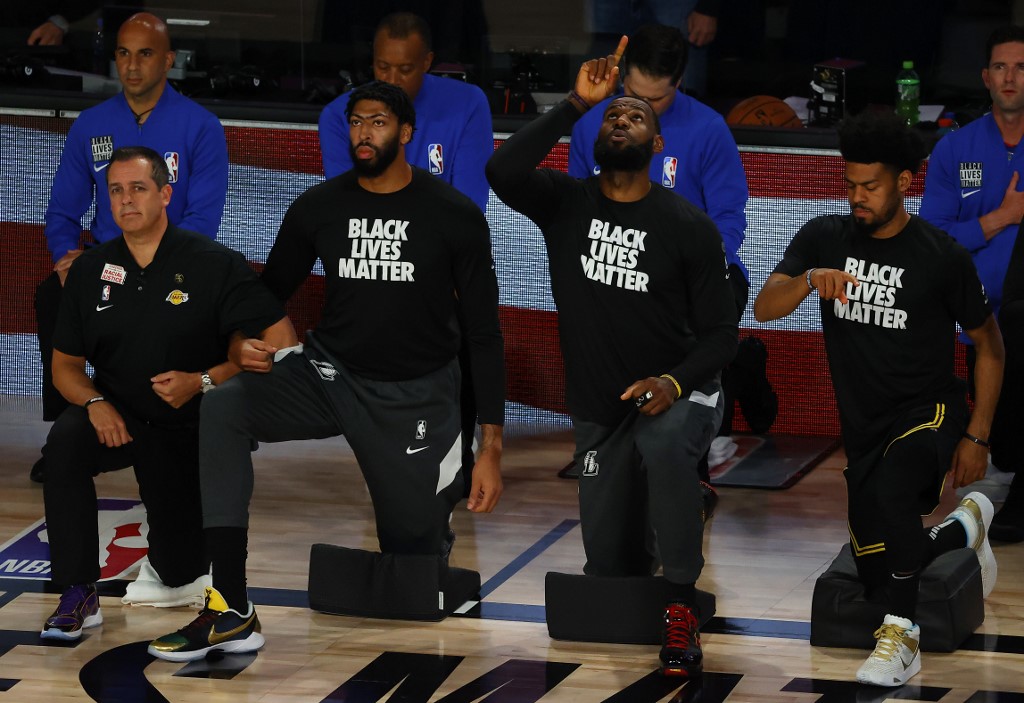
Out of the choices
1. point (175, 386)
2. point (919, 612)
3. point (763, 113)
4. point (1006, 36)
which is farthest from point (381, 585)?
point (763, 113)

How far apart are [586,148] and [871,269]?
167 centimetres

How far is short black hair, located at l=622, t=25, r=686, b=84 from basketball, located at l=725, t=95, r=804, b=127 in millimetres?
1603

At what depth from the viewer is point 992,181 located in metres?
6.26

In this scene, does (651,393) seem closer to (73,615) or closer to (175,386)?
(175,386)

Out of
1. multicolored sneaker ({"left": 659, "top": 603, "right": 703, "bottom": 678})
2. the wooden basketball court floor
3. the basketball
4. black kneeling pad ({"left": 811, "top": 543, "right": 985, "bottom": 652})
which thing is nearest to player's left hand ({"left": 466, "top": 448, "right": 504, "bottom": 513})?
the wooden basketball court floor

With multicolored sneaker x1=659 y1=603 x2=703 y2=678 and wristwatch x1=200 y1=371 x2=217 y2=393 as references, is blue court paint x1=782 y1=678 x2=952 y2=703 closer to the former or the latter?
multicolored sneaker x1=659 y1=603 x2=703 y2=678

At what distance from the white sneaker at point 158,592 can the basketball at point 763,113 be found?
3412mm

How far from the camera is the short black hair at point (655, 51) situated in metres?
5.95

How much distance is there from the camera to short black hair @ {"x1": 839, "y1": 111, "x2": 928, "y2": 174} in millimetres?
4801

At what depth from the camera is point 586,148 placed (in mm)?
6297

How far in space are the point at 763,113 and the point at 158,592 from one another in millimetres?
3733

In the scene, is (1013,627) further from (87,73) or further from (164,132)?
(87,73)

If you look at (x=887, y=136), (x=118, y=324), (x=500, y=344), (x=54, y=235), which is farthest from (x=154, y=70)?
(x=887, y=136)

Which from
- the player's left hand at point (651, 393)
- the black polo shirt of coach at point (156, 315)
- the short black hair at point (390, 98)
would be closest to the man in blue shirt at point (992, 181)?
the player's left hand at point (651, 393)
